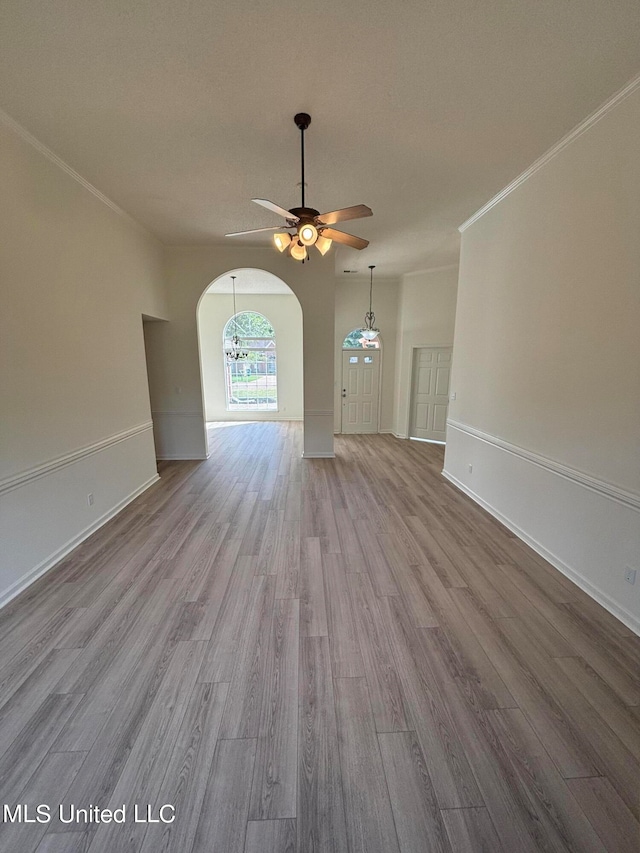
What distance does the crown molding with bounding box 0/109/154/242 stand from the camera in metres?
2.23

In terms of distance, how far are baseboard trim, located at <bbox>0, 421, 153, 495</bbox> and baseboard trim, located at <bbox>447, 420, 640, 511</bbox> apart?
4020mm

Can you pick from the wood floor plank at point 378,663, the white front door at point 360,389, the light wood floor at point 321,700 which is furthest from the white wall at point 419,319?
the wood floor plank at point 378,663

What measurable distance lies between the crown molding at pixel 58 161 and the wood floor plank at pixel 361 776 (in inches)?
162

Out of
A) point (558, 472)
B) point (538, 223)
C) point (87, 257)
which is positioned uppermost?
point (538, 223)

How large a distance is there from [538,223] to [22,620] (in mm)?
4831

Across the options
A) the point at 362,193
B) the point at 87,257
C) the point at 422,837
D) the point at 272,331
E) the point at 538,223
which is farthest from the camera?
the point at 272,331

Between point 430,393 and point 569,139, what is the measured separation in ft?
15.4

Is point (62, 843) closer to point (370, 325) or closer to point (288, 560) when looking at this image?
point (288, 560)

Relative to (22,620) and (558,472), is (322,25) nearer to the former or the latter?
(558,472)

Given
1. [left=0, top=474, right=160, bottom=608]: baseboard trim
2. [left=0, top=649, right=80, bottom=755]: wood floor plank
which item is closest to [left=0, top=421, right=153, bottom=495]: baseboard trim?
[left=0, top=474, right=160, bottom=608]: baseboard trim

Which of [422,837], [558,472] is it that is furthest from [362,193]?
[422,837]

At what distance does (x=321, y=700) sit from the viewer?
1.54 metres

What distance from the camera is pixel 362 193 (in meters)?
A: 3.32

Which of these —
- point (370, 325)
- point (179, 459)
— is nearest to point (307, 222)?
point (179, 459)
